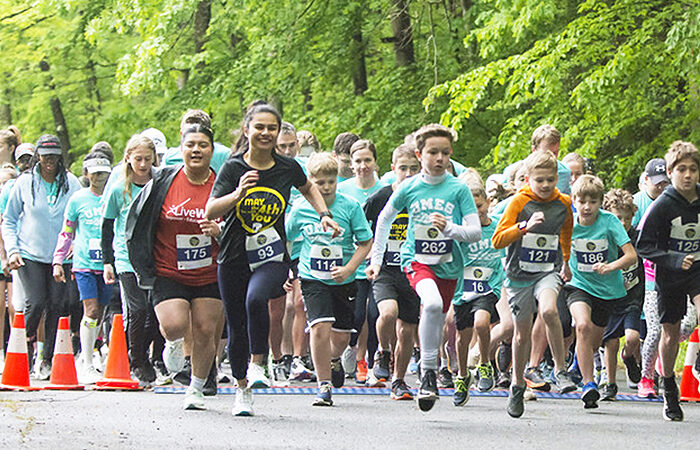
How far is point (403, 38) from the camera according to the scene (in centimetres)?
2588

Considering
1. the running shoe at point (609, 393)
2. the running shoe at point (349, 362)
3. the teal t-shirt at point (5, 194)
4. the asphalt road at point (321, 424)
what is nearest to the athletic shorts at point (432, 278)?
the asphalt road at point (321, 424)

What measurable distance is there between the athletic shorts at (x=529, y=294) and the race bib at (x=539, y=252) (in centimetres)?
8

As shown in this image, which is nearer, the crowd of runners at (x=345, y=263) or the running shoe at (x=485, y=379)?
the crowd of runners at (x=345, y=263)

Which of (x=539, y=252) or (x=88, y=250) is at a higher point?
(x=88, y=250)

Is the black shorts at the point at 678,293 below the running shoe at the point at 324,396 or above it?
Result: above

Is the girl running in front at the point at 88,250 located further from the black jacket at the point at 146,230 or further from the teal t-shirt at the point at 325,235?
the black jacket at the point at 146,230

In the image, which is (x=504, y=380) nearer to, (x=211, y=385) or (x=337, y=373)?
(x=337, y=373)

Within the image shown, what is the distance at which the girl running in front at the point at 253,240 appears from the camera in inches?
350

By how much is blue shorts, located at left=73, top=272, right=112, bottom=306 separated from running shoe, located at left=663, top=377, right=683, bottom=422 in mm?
5487

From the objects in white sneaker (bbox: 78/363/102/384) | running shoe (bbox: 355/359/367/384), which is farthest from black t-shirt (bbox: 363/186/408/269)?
white sneaker (bbox: 78/363/102/384)

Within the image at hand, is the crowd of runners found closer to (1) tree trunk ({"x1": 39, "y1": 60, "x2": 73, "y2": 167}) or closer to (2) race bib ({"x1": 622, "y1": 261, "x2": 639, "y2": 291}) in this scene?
(2) race bib ({"x1": 622, "y1": 261, "x2": 639, "y2": 291})

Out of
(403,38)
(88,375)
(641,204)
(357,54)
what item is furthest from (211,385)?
(357,54)

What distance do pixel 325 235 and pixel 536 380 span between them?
90.8 inches

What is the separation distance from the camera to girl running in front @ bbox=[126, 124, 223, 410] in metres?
9.08
